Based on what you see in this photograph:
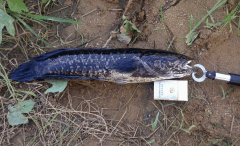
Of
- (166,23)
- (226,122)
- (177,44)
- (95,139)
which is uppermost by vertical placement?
(166,23)

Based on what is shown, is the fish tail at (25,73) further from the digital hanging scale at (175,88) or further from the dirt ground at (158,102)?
the digital hanging scale at (175,88)

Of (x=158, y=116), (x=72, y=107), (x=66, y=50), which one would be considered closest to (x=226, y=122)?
(x=158, y=116)

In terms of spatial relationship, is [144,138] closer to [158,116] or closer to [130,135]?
[130,135]

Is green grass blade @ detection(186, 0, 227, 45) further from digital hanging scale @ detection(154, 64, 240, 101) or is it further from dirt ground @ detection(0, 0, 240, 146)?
digital hanging scale @ detection(154, 64, 240, 101)

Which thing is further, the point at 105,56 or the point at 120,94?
the point at 120,94

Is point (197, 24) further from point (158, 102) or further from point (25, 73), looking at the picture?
point (25, 73)

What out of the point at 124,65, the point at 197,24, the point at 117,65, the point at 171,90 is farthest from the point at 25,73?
the point at 197,24

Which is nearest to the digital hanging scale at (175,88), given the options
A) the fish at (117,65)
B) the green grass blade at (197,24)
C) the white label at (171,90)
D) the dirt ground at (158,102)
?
the white label at (171,90)
